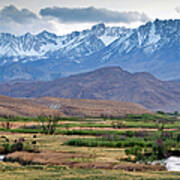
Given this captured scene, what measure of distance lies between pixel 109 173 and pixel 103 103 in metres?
147

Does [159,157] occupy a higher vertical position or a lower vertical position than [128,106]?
lower

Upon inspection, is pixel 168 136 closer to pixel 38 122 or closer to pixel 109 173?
pixel 109 173

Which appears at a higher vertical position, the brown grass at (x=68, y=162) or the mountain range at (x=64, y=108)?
the mountain range at (x=64, y=108)

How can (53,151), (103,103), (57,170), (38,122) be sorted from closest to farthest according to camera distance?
1. (57,170)
2. (53,151)
3. (38,122)
4. (103,103)

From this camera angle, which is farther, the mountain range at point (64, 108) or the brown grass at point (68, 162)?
the mountain range at point (64, 108)

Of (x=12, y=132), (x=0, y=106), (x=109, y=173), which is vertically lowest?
(x=109, y=173)

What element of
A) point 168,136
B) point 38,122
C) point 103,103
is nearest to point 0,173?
point 168,136

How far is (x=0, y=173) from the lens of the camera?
32.6 meters

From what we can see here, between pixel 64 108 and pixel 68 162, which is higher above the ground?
pixel 64 108

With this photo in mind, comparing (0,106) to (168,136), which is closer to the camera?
(168,136)

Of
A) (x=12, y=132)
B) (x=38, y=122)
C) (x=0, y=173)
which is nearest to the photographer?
(x=0, y=173)

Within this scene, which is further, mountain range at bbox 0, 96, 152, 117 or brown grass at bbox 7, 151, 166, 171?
mountain range at bbox 0, 96, 152, 117

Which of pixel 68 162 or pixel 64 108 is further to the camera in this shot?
pixel 64 108

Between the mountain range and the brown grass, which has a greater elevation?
the mountain range
